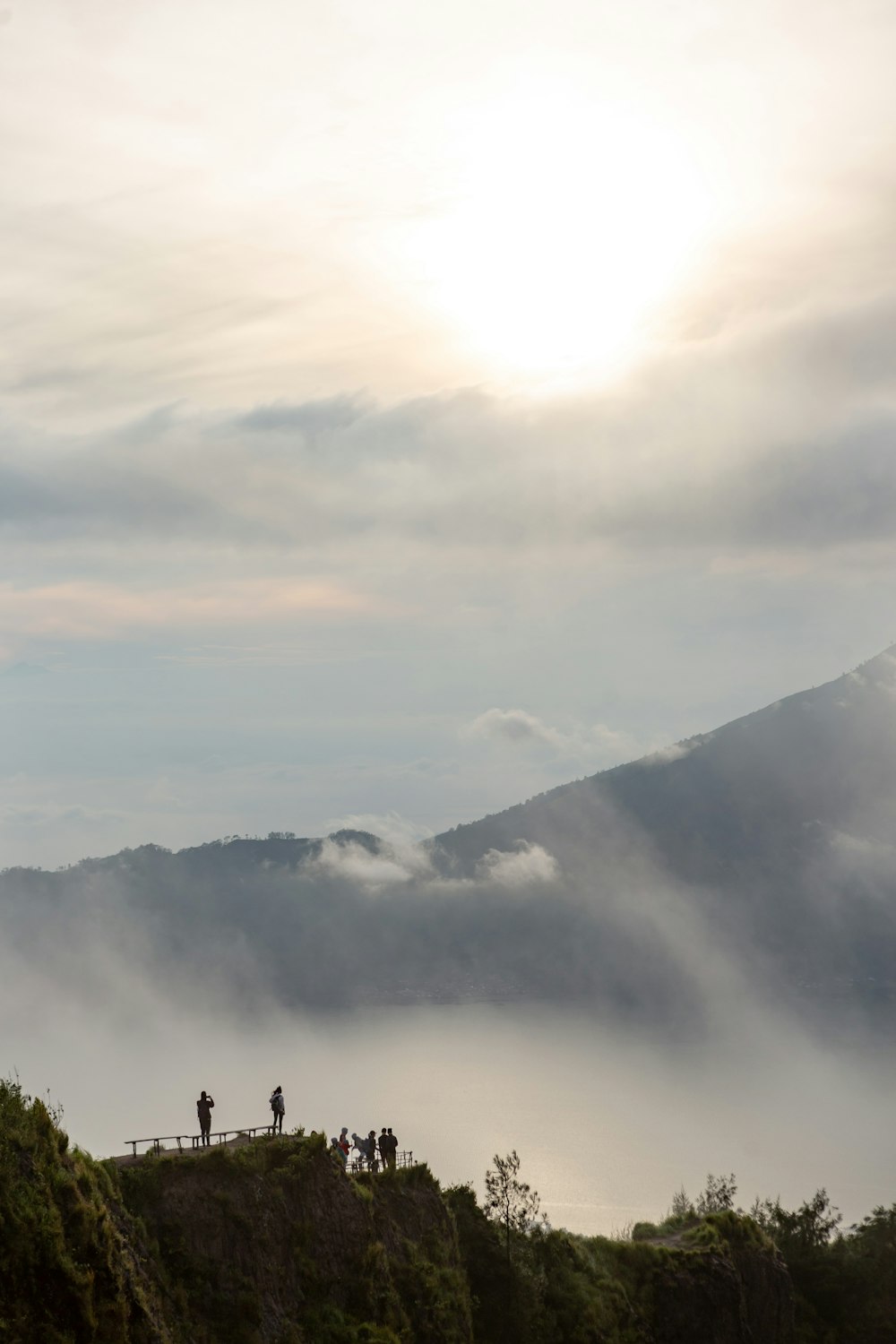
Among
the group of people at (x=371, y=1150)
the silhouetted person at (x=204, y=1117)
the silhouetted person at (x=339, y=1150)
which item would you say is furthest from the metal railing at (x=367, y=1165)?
the silhouetted person at (x=204, y=1117)

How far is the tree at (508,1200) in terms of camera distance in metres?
64.8

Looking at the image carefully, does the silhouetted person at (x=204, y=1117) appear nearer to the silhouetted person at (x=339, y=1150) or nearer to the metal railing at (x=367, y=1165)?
the silhouetted person at (x=339, y=1150)

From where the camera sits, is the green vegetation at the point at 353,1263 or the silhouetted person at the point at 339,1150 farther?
the silhouetted person at the point at 339,1150

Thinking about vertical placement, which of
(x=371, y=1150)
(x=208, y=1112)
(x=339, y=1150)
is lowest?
(x=371, y=1150)

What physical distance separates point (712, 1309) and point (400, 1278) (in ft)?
75.9

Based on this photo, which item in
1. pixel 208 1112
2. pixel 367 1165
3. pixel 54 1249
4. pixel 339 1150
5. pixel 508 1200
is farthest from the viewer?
pixel 508 1200

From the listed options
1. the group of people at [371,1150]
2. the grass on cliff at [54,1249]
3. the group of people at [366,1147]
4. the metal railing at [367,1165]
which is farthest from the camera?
the group of people at [371,1150]

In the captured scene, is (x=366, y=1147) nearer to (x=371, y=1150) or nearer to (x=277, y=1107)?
(x=371, y=1150)

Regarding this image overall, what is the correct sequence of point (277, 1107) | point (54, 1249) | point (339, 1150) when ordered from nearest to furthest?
point (54, 1249) → point (277, 1107) → point (339, 1150)

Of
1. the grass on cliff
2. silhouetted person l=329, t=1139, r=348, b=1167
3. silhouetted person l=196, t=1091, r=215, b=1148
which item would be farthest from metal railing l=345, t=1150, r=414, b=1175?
the grass on cliff

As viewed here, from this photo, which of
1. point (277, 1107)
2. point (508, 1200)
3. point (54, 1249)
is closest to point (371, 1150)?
point (277, 1107)

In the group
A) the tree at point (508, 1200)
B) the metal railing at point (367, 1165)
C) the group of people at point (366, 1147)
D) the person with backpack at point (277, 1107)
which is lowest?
the tree at point (508, 1200)

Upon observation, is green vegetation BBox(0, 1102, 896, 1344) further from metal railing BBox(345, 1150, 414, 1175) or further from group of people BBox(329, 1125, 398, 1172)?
group of people BBox(329, 1125, 398, 1172)

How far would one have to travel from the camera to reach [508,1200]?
64625 mm
